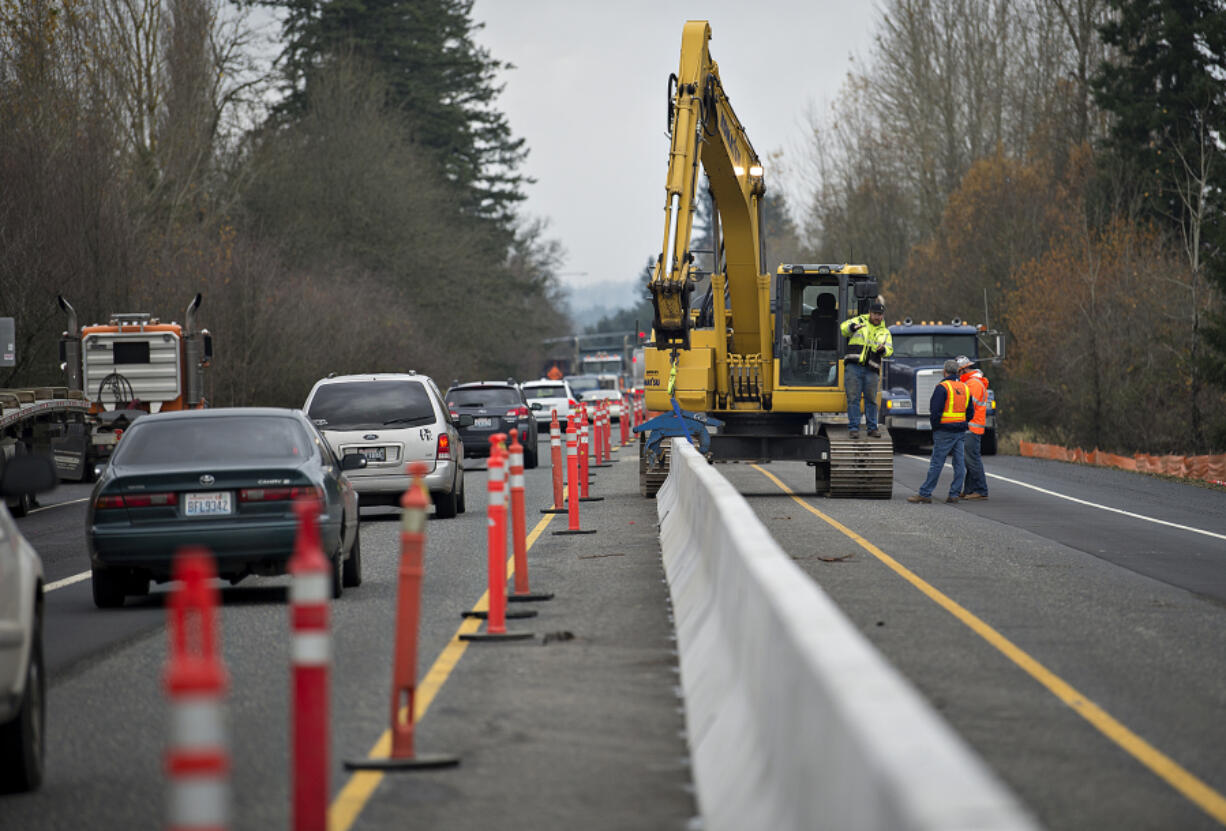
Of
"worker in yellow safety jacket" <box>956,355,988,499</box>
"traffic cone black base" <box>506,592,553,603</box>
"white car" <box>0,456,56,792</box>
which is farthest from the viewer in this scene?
"worker in yellow safety jacket" <box>956,355,988,499</box>

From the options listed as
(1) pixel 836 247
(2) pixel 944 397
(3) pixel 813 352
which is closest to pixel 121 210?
(3) pixel 813 352

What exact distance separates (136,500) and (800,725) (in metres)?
8.66

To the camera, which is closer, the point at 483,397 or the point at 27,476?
the point at 27,476

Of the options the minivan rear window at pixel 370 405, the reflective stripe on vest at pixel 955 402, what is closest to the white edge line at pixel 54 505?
the minivan rear window at pixel 370 405

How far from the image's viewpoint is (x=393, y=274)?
6762 centimetres

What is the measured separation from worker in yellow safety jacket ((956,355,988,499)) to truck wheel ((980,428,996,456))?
14.1 meters

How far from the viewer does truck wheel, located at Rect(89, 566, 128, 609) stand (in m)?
13.0

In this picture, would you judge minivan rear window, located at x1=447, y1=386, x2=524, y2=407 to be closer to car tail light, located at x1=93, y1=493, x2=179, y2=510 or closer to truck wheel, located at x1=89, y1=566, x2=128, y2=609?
truck wheel, located at x1=89, y1=566, x2=128, y2=609

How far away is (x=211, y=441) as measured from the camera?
43.9ft

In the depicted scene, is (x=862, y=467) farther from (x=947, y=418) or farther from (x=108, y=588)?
(x=108, y=588)

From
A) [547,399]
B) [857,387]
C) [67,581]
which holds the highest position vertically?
[857,387]

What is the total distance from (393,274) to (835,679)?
64.0 metres

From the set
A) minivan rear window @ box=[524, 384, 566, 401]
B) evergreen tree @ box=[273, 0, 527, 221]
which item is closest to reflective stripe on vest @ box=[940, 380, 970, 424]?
minivan rear window @ box=[524, 384, 566, 401]

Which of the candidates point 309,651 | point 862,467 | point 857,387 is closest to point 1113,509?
point 862,467
